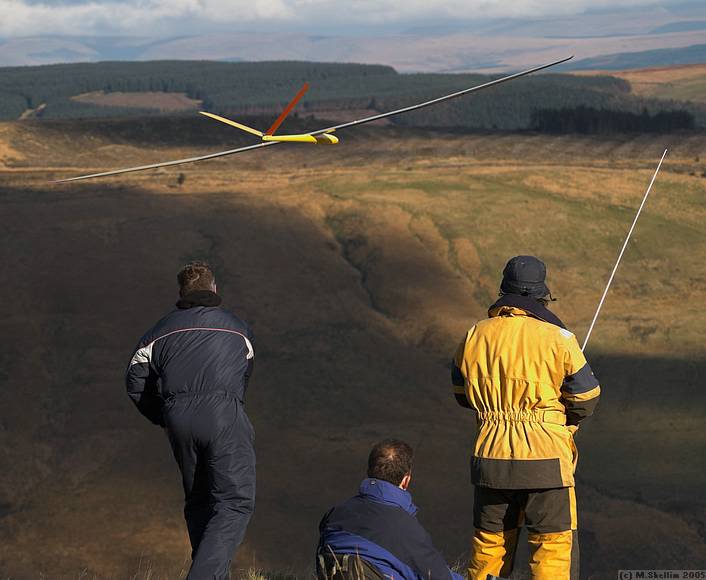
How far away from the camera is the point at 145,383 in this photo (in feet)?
23.6

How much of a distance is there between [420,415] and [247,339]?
2083 centimetres

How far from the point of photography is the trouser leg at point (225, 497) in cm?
692

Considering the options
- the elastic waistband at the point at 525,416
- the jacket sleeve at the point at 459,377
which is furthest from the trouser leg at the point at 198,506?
Result: the elastic waistband at the point at 525,416

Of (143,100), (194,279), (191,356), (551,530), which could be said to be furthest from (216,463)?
(143,100)

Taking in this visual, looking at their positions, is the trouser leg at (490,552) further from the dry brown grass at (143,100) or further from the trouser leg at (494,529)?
the dry brown grass at (143,100)

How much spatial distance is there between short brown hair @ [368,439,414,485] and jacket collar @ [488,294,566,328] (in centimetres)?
114

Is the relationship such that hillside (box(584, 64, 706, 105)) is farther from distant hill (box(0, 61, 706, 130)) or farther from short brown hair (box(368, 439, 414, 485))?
short brown hair (box(368, 439, 414, 485))

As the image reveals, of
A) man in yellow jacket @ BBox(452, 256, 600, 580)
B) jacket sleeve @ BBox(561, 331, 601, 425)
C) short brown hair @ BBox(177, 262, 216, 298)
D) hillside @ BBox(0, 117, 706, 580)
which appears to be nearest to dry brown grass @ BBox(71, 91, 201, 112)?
hillside @ BBox(0, 117, 706, 580)

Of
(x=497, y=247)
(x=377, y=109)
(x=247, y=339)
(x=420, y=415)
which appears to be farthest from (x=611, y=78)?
(x=247, y=339)

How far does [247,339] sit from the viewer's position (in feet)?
23.7

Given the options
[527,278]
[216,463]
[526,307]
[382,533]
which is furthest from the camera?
[216,463]

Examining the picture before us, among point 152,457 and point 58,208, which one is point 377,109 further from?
point 152,457

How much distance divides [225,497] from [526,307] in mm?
2392

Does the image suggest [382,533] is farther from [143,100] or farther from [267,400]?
[143,100]
